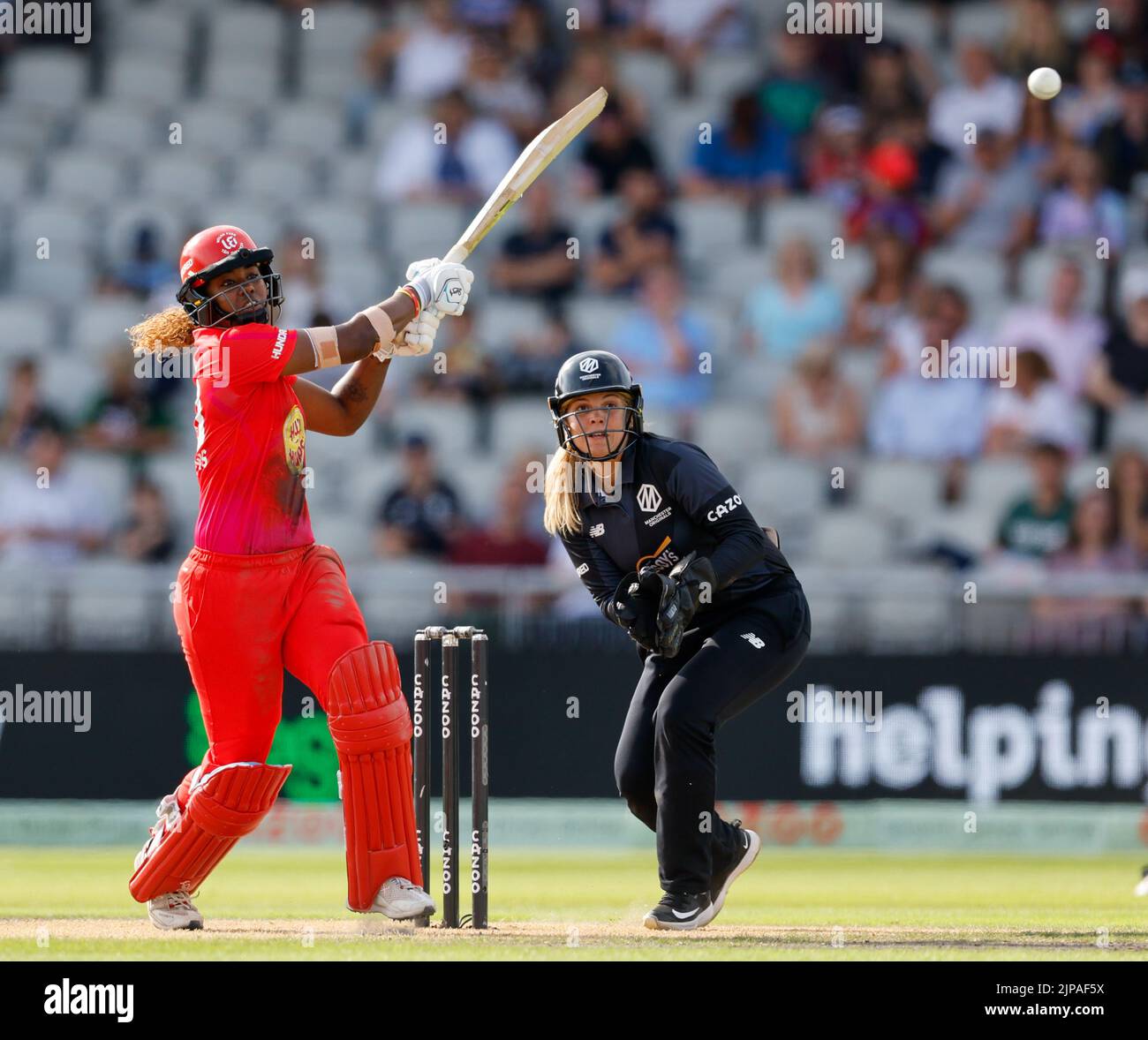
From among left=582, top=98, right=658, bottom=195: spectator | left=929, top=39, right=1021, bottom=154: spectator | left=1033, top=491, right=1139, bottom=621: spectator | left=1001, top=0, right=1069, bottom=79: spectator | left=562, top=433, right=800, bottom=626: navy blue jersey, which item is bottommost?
left=1033, top=491, right=1139, bottom=621: spectator

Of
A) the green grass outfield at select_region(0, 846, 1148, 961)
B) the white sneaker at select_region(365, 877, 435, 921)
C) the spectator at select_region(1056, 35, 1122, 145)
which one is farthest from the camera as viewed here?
the spectator at select_region(1056, 35, 1122, 145)

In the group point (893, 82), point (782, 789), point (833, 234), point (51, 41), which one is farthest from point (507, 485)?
point (51, 41)

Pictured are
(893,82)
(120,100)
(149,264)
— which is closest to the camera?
(149,264)

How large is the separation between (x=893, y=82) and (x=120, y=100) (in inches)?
241

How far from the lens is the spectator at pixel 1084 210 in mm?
14078

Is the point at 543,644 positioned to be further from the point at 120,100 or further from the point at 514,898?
the point at 120,100

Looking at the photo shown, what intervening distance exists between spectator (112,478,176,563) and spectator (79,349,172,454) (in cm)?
79

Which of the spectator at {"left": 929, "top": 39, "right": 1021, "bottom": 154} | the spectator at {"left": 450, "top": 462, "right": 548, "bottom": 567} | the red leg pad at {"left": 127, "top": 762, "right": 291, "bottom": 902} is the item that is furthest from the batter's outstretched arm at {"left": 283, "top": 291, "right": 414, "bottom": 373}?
the spectator at {"left": 929, "top": 39, "right": 1021, "bottom": 154}

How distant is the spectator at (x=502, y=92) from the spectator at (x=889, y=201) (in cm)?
245

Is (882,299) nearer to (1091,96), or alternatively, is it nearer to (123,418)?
(1091,96)

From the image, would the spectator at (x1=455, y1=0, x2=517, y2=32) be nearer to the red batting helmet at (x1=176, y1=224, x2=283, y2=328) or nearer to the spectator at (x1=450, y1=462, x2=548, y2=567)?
the spectator at (x1=450, y1=462, x2=548, y2=567)

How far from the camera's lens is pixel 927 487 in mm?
12867

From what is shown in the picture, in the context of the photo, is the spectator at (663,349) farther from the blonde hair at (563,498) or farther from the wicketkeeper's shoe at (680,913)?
the wicketkeeper's shoe at (680,913)

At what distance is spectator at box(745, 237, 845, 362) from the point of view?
535 inches
